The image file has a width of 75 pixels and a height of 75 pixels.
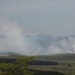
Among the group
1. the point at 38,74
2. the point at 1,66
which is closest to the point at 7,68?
the point at 1,66

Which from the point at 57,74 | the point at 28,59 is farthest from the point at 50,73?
the point at 28,59

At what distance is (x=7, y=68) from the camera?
53656mm

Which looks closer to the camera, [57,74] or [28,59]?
[28,59]

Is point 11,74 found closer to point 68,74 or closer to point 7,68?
point 7,68

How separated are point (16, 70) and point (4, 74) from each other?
2301 mm

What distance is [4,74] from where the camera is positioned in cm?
5312

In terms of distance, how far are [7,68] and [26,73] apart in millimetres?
3629

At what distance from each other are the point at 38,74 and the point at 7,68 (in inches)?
4381

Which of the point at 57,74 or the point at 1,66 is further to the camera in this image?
the point at 57,74

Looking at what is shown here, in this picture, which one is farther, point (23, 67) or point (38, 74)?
point (38, 74)

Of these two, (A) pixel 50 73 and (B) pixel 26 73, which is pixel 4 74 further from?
(A) pixel 50 73

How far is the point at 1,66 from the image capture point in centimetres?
5306

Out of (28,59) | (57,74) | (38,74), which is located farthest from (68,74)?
(28,59)

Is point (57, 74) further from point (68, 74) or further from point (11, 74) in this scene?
point (11, 74)
